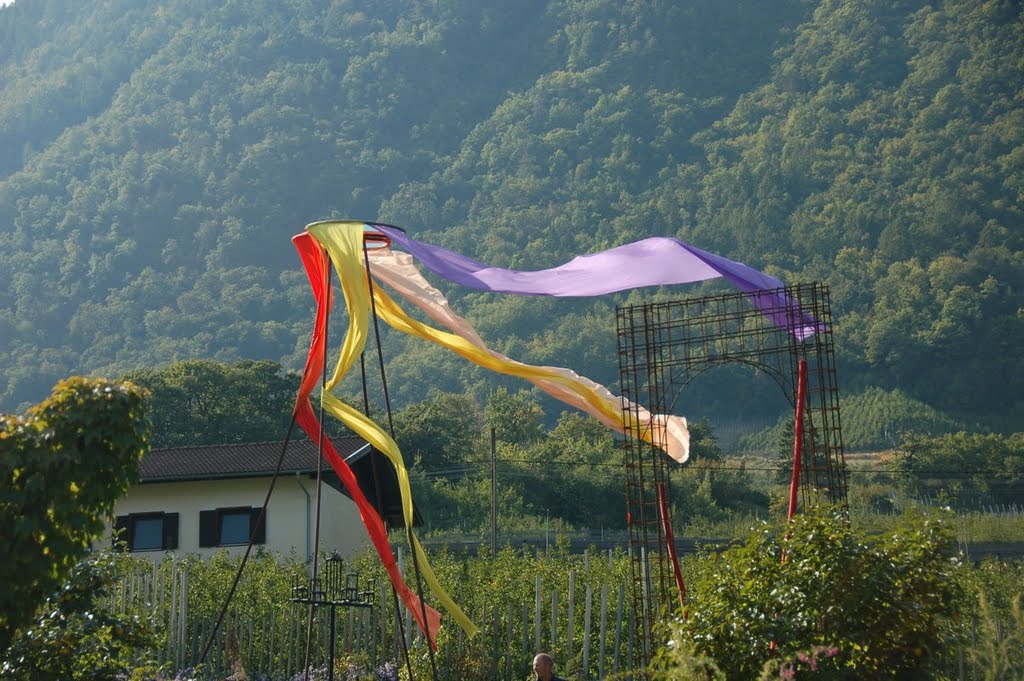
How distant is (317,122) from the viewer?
197625 mm

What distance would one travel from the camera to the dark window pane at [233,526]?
90.9 ft

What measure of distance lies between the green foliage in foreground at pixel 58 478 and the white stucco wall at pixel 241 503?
759 inches

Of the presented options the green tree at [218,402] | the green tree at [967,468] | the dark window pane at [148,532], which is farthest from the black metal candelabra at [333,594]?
the green tree at [967,468]

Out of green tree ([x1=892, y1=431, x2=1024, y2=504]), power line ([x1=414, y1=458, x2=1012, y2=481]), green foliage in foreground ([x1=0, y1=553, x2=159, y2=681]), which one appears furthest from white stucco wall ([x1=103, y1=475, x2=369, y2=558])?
green tree ([x1=892, y1=431, x2=1024, y2=504])

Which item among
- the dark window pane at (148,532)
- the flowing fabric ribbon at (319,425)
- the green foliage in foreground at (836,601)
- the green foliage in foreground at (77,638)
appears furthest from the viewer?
the dark window pane at (148,532)

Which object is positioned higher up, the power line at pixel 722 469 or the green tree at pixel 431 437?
the green tree at pixel 431 437

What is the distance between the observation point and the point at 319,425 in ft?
41.4

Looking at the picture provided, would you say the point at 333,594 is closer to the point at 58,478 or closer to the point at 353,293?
the point at 353,293

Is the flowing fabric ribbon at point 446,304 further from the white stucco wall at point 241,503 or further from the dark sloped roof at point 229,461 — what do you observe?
the white stucco wall at point 241,503

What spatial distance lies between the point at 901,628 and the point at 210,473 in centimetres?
2062

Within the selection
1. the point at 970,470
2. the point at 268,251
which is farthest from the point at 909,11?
the point at 970,470

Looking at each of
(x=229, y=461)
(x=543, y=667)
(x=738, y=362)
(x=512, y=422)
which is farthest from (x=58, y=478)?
(x=512, y=422)

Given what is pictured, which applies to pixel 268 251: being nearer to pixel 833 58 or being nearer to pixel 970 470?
pixel 833 58

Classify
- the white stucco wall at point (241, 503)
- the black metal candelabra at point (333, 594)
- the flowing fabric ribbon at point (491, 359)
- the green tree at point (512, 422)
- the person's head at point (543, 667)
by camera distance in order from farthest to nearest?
the green tree at point (512, 422) → the white stucco wall at point (241, 503) → the flowing fabric ribbon at point (491, 359) → the black metal candelabra at point (333, 594) → the person's head at point (543, 667)
